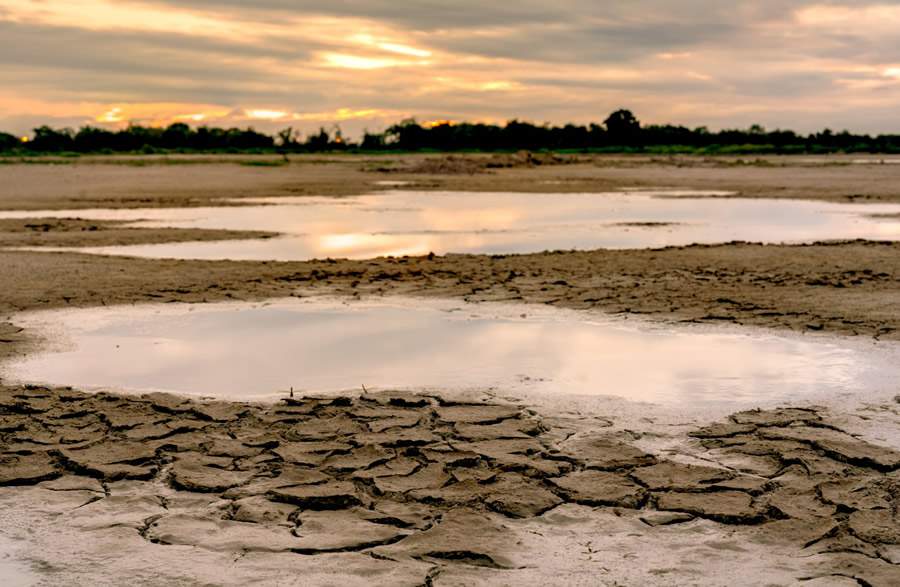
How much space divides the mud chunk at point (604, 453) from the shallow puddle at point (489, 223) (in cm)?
885

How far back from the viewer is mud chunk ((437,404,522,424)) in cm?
583

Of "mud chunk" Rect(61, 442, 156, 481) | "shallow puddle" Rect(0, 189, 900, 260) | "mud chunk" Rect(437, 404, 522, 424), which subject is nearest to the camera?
"mud chunk" Rect(61, 442, 156, 481)

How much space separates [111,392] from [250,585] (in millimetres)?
3194

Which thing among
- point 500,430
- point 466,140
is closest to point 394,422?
point 500,430

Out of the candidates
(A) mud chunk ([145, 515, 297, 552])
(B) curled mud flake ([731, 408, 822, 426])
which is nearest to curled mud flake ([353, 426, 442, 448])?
(A) mud chunk ([145, 515, 297, 552])

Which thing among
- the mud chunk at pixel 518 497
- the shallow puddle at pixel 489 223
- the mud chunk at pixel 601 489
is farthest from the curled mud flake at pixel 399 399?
the shallow puddle at pixel 489 223

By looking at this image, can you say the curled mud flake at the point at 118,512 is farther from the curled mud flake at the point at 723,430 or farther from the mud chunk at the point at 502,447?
the curled mud flake at the point at 723,430

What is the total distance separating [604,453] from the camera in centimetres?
521

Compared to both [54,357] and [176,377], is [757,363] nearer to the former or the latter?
[176,377]

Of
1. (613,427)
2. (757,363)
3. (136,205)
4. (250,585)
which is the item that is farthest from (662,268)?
(136,205)

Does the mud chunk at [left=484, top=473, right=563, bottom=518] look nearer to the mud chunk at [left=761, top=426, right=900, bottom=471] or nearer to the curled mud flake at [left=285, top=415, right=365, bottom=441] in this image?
the curled mud flake at [left=285, top=415, right=365, bottom=441]

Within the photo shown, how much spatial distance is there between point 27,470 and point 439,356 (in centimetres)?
324

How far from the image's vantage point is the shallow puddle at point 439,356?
6.67m

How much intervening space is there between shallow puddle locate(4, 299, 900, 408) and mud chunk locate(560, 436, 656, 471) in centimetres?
98
